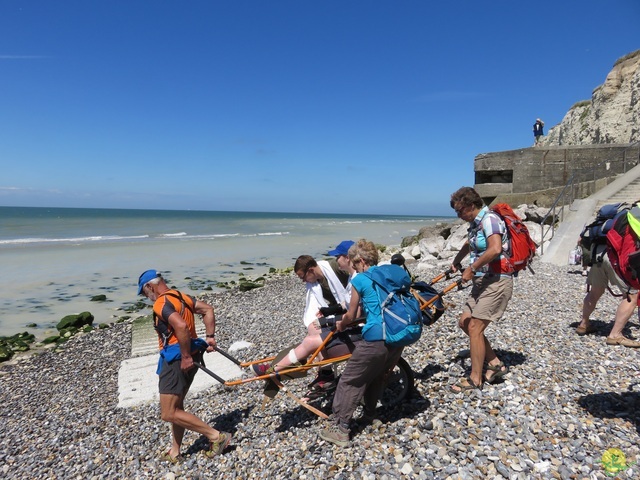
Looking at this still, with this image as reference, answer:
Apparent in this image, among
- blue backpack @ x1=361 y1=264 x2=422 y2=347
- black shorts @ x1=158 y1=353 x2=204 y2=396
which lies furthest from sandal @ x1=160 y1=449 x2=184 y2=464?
blue backpack @ x1=361 y1=264 x2=422 y2=347

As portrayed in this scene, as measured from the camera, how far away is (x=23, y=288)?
15.0 metres

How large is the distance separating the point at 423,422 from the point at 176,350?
2299 millimetres

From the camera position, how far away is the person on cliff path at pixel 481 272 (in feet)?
12.7

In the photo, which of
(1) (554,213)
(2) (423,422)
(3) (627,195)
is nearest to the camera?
(2) (423,422)

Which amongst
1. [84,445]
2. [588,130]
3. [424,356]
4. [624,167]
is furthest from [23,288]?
[588,130]

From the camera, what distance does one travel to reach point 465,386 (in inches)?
165

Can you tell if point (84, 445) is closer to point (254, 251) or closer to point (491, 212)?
point (491, 212)

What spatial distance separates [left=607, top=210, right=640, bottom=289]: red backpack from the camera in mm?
2822

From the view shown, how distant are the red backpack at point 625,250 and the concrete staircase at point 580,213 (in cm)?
819

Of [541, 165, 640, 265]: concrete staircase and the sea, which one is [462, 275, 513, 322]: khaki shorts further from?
the sea

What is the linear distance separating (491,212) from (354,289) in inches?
60.0

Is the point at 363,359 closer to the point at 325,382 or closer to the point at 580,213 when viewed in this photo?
the point at 325,382

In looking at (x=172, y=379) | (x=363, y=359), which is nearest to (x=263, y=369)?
(x=172, y=379)

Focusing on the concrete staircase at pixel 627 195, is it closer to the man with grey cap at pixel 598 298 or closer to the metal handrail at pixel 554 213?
the metal handrail at pixel 554 213
